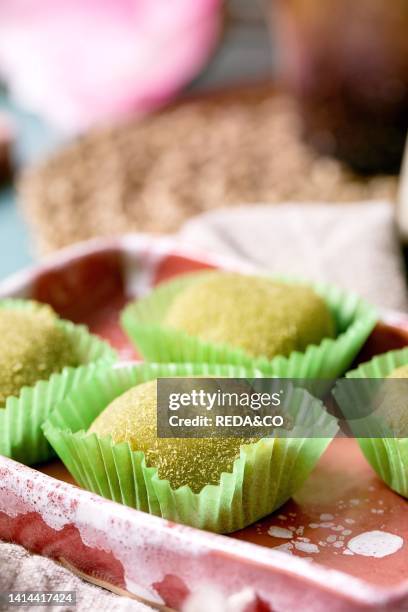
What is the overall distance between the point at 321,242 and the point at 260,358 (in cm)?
37

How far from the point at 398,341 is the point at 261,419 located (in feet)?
0.73

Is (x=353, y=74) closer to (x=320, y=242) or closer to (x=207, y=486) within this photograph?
(x=320, y=242)

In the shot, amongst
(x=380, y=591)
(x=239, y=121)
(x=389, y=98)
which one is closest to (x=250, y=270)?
(x=380, y=591)

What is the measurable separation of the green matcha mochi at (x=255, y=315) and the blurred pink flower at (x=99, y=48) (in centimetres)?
114

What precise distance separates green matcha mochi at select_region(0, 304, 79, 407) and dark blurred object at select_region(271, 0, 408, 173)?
831mm

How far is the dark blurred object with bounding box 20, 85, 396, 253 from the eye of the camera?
51.8 inches

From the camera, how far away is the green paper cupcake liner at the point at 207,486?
551 millimetres

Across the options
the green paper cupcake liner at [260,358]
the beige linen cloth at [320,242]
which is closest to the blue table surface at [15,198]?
the beige linen cloth at [320,242]

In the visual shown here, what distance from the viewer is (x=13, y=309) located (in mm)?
778

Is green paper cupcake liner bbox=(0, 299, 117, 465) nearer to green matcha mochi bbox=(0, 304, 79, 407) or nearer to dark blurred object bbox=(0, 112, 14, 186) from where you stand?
green matcha mochi bbox=(0, 304, 79, 407)

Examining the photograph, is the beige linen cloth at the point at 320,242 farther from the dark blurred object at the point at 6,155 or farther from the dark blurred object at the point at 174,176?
the dark blurred object at the point at 6,155

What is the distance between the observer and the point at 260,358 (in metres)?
0.71

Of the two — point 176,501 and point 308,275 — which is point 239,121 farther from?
point 176,501

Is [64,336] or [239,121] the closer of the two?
[64,336]
